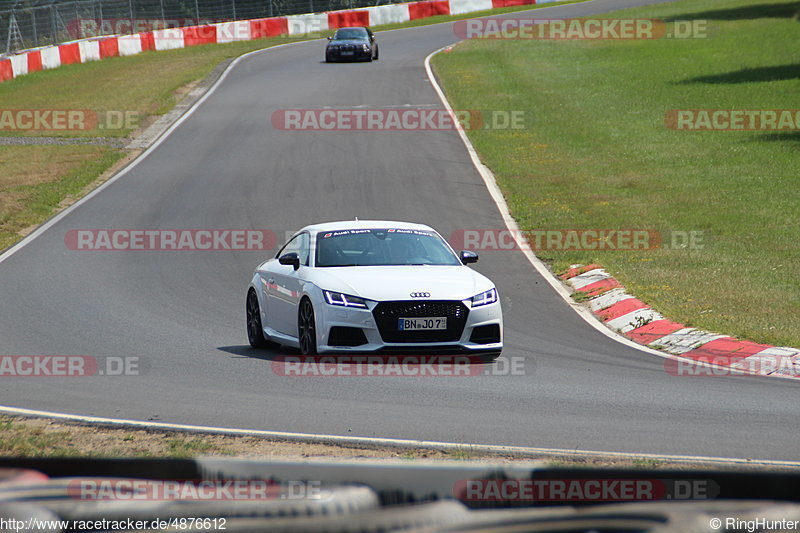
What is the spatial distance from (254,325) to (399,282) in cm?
247

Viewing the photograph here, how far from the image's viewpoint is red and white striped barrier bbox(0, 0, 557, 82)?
4522 cm

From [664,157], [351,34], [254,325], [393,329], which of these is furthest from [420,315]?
[351,34]

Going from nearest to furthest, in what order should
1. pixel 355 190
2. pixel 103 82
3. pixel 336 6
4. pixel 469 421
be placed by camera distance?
pixel 469 421, pixel 355 190, pixel 103 82, pixel 336 6

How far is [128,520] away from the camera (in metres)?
4.47

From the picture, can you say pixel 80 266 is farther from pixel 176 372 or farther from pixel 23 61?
pixel 23 61

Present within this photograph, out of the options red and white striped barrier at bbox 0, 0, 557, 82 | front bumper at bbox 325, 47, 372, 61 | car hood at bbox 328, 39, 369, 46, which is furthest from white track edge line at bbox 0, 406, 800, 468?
car hood at bbox 328, 39, 369, 46

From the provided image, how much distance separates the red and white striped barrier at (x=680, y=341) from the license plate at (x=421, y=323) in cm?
244

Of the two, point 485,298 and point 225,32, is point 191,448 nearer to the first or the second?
point 485,298

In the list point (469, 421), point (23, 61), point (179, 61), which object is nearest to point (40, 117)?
point (23, 61)

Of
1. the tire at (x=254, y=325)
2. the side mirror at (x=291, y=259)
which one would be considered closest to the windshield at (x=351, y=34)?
the tire at (x=254, y=325)

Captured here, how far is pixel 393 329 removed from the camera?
36.7 feet

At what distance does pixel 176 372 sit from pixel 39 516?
660 centimetres

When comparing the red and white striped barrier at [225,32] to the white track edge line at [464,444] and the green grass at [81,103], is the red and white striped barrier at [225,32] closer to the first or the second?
the green grass at [81,103]

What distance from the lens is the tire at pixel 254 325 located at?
12.9 metres
